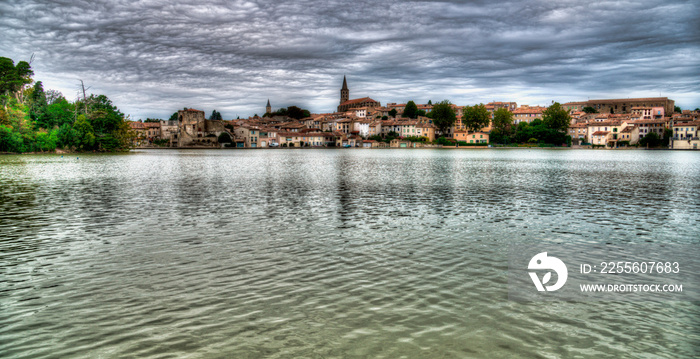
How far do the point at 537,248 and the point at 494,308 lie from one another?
477cm

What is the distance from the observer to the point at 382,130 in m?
160

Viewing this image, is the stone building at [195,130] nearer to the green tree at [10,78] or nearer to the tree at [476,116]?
the green tree at [10,78]

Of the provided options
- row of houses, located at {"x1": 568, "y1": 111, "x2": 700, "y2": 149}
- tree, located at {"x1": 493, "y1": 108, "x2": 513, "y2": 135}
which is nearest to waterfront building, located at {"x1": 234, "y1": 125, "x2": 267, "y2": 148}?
tree, located at {"x1": 493, "y1": 108, "x2": 513, "y2": 135}

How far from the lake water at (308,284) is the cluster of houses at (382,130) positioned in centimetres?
13325

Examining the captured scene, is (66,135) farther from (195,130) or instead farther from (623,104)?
(623,104)

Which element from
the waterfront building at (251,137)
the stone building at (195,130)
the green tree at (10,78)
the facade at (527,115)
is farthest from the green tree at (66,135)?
the facade at (527,115)

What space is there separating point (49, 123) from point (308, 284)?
290 ft

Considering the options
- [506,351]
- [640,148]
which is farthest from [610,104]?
[506,351]

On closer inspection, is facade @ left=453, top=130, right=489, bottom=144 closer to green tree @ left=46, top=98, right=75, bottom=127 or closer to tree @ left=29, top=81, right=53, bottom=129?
green tree @ left=46, top=98, right=75, bottom=127

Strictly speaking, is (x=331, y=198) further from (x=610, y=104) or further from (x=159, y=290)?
(x=610, y=104)

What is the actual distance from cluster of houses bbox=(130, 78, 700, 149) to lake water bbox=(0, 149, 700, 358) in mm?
133251

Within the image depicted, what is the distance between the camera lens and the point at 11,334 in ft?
19.2

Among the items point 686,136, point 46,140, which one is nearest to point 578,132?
point 686,136

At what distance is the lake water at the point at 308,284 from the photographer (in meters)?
5.65
